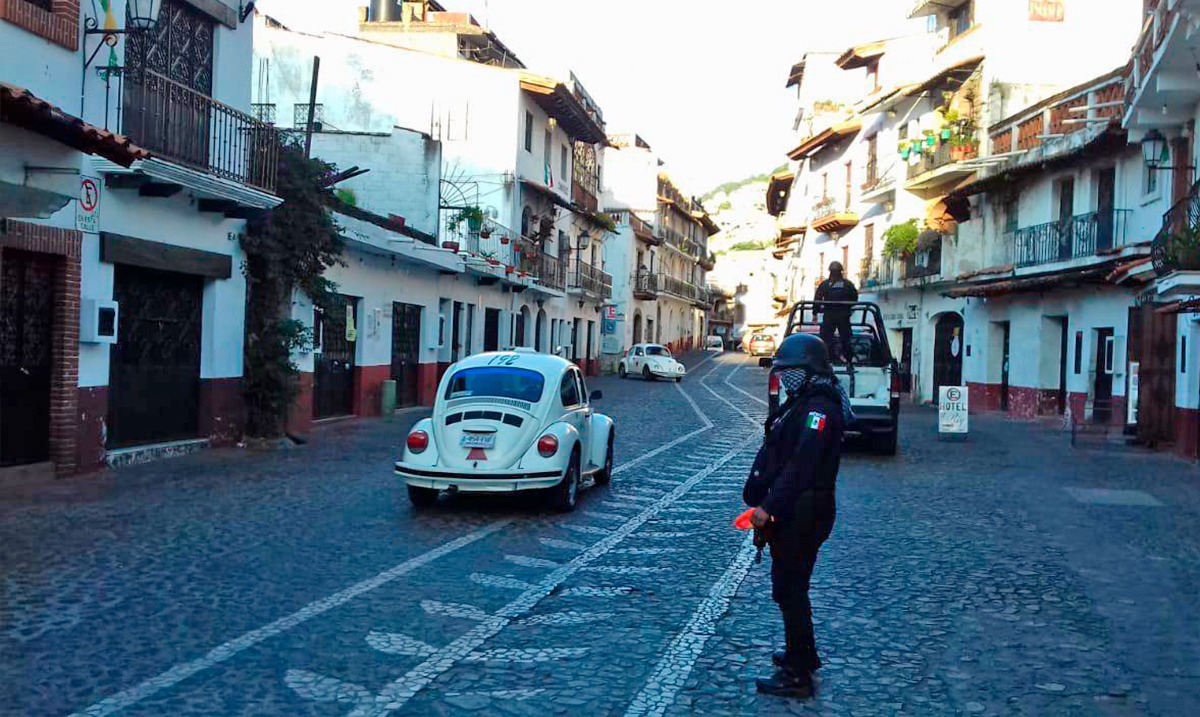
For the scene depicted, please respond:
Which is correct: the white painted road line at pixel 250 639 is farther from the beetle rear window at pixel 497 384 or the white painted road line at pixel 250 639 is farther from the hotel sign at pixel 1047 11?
the hotel sign at pixel 1047 11

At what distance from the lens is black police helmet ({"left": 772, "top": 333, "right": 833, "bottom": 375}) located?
5508 millimetres

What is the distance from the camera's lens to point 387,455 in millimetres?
16031

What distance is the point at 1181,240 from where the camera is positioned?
15.1 metres

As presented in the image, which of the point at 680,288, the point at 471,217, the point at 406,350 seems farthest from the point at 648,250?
the point at 406,350

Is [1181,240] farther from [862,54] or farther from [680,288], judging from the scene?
[680,288]

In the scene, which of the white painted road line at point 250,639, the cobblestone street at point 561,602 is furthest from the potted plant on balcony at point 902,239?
the white painted road line at point 250,639

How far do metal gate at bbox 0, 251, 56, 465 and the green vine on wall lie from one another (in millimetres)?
4238

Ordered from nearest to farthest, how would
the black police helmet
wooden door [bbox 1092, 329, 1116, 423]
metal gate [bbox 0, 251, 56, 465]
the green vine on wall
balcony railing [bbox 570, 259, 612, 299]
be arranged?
the black police helmet, metal gate [bbox 0, 251, 56, 465], the green vine on wall, wooden door [bbox 1092, 329, 1116, 423], balcony railing [bbox 570, 259, 612, 299]

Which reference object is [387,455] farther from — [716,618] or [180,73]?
[716,618]

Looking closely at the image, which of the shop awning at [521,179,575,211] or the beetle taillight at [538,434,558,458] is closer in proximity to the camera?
the beetle taillight at [538,434,558,458]

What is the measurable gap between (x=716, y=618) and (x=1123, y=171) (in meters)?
22.1

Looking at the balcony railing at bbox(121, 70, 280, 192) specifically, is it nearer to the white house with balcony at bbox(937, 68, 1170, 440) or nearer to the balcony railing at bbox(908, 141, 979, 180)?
the white house with balcony at bbox(937, 68, 1170, 440)

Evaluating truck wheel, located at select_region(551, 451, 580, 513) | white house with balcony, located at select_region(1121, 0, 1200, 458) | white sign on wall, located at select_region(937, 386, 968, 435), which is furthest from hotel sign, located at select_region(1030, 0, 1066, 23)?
truck wheel, located at select_region(551, 451, 580, 513)

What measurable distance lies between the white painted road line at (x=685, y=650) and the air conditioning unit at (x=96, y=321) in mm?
8468
